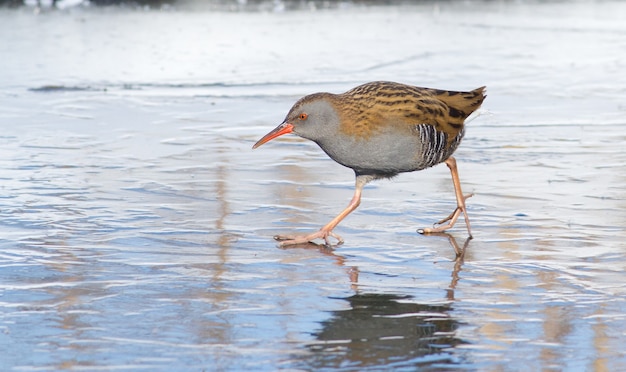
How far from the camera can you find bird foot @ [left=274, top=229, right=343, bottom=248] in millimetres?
6695

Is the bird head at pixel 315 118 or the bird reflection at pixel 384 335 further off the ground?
the bird head at pixel 315 118

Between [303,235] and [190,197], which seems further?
[190,197]

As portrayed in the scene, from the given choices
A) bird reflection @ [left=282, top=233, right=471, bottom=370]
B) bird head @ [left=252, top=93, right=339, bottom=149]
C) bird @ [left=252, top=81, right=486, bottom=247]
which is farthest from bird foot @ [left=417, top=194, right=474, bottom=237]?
bird reflection @ [left=282, top=233, right=471, bottom=370]

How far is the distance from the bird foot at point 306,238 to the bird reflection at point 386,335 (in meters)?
1.04

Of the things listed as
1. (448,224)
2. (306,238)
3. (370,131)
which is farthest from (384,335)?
(448,224)

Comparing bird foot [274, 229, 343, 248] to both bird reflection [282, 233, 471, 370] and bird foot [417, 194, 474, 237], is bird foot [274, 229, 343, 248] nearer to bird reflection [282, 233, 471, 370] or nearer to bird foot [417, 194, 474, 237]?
bird foot [417, 194, 474, 237]

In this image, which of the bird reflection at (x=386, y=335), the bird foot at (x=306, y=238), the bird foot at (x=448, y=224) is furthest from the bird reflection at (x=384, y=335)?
the bird foot at (x=448, y=224)

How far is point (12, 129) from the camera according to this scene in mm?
10719

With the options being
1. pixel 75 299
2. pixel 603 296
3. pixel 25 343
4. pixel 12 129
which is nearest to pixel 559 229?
pixel 603 296

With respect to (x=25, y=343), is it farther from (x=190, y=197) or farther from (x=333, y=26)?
(x=333, y=26)

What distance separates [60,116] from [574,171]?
17.8ft

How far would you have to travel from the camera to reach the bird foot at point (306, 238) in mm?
6695

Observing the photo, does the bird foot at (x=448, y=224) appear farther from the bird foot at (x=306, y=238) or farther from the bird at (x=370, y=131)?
the bird foot at (x=306, y=238)

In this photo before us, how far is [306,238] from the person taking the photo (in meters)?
6.78
